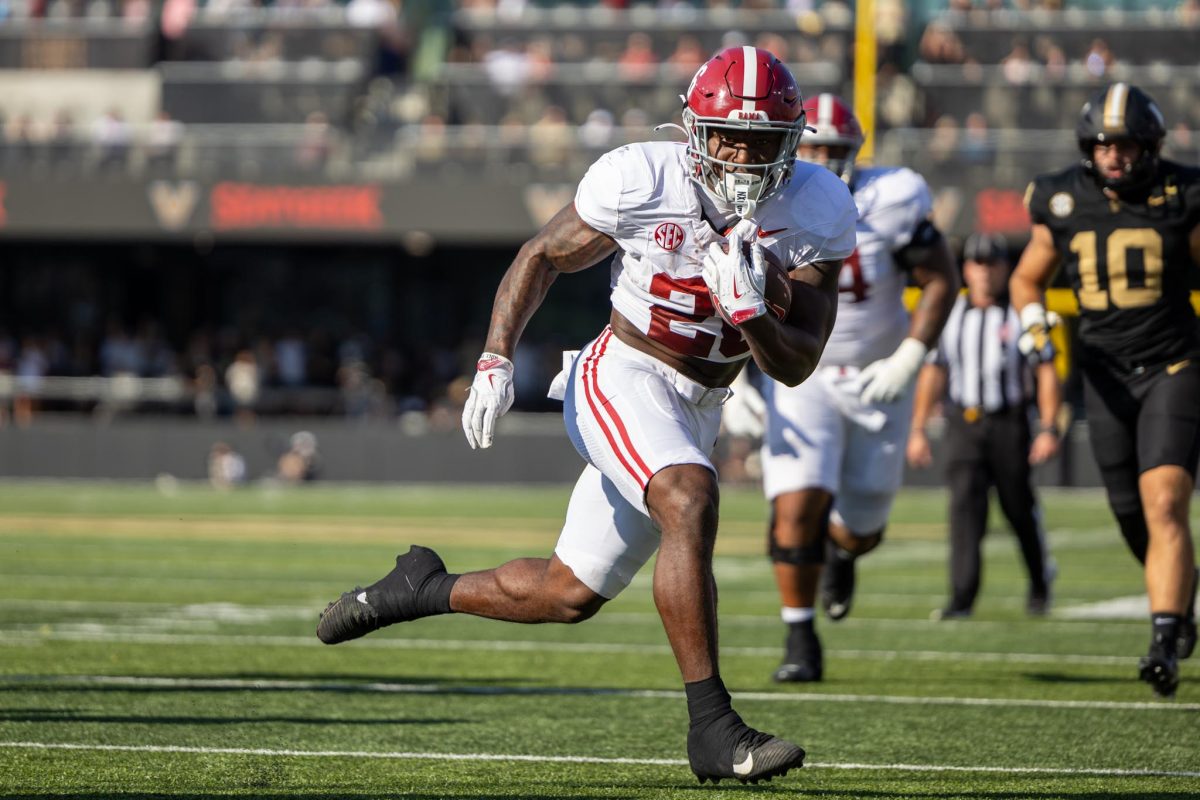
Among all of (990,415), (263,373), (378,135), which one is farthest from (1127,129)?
(263,373)

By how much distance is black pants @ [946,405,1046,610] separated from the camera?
855 centimetres

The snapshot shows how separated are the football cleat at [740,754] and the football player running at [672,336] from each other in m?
0.08

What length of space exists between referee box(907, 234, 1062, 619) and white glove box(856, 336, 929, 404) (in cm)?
200

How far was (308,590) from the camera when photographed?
9.38 m

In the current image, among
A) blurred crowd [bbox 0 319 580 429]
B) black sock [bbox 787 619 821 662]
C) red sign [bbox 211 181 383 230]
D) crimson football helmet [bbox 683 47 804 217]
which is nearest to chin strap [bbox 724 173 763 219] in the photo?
crimson football helmet [bbox 683 47 804 217]

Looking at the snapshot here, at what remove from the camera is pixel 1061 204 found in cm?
622

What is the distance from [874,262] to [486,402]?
265 cm

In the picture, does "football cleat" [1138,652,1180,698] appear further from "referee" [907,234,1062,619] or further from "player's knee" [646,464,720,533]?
"referee" [907,234,1062,619]

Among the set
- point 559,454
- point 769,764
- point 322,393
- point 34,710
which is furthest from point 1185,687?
point 322,393

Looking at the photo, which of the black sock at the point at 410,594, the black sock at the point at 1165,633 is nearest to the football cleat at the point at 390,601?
the black sock at the point at 410,594

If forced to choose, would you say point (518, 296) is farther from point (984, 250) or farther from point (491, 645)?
point (984, 250)

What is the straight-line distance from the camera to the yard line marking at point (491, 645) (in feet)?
22.7

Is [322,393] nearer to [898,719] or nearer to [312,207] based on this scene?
[312,207]

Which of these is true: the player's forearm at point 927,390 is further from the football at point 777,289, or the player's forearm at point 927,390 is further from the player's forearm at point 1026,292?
the football at point 777,289
